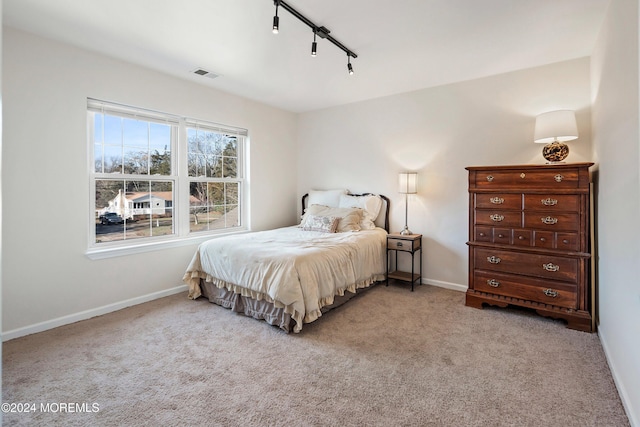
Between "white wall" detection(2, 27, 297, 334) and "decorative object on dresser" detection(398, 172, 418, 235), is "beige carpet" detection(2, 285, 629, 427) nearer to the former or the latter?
"white wall" detection(2, 27, 297, 334)

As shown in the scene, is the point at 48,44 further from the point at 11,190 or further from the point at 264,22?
the point at 264,22

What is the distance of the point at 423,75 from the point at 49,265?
13.4 feet

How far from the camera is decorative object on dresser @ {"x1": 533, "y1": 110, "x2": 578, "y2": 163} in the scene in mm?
2961

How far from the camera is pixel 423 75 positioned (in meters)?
3.66

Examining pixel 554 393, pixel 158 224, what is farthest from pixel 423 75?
pixel 158 224

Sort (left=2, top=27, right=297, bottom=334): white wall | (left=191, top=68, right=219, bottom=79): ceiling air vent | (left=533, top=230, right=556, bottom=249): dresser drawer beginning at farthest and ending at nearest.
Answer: (left=191, top=68, right=219, bottom=79): ceiling air vent
(left=533, top=230, right=556, bottom=249): dresser drawer
(left=2, top=27, right=297, bottom=334): white wall

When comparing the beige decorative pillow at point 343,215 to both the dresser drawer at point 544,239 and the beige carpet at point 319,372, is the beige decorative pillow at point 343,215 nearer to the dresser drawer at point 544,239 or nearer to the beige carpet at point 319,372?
the beige carpet at point 319,372

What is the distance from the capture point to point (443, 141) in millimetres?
3975

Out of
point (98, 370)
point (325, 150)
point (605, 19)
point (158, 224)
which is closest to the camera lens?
point (98, 370)

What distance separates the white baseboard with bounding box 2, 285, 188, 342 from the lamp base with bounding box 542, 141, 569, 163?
4089 mm

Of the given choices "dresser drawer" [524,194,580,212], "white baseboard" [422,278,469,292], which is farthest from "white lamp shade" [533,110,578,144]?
"white baseboard" [422,278,469,292]

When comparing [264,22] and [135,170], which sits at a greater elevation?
[264,22]

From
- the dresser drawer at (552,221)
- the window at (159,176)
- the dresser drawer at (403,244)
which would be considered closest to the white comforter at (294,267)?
the dresser drawer at (403,244)

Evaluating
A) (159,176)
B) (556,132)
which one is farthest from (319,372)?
Answer: (556,132)
